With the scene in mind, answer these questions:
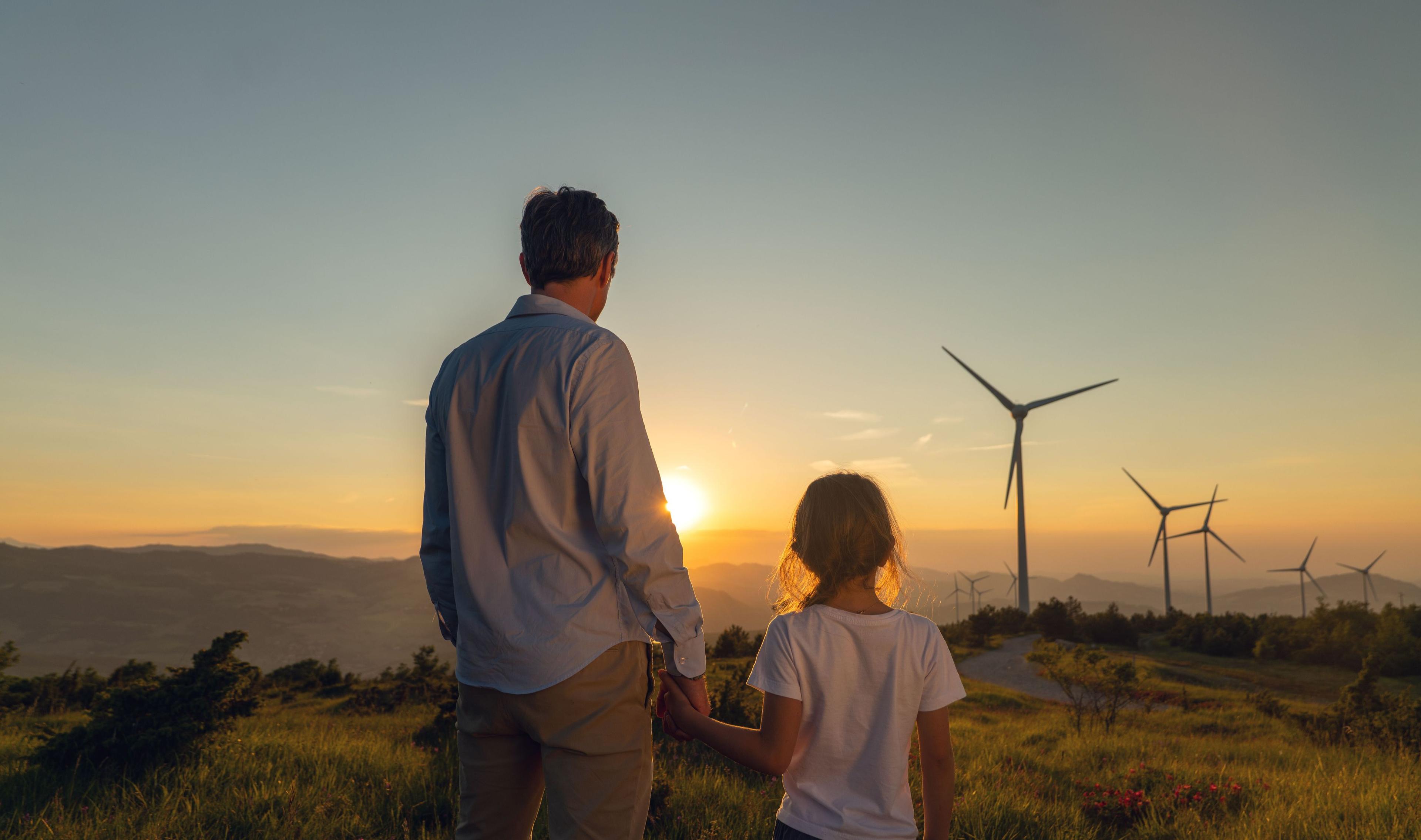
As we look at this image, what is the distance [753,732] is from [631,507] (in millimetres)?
957

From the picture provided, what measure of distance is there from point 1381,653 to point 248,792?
35.4 meters

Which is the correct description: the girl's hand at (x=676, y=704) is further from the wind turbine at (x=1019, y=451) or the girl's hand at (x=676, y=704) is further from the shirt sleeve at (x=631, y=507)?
the wind turbine at (x=1019, y=451)

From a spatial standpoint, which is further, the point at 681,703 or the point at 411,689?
the point at 411,689

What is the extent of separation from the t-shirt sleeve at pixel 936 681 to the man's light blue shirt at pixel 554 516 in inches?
33.4

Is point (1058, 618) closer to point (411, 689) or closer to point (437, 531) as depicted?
point (411, 689)

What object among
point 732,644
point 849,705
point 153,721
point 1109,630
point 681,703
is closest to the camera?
point 681,703

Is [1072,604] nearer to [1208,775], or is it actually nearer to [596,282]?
[1208,775]

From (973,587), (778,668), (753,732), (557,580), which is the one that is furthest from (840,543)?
(973,587)

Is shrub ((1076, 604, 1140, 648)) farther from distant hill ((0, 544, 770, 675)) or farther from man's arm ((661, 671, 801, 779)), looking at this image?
distant hill ((0, 544, 770, 675))

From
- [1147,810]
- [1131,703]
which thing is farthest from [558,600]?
[1131,703]

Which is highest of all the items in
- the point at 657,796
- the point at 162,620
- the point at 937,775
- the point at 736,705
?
the point at 937,775

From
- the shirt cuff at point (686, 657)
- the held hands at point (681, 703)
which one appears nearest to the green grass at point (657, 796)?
the held hands at point (681, 703)

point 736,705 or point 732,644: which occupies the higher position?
point 736,705

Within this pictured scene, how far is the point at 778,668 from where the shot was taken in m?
2.64
